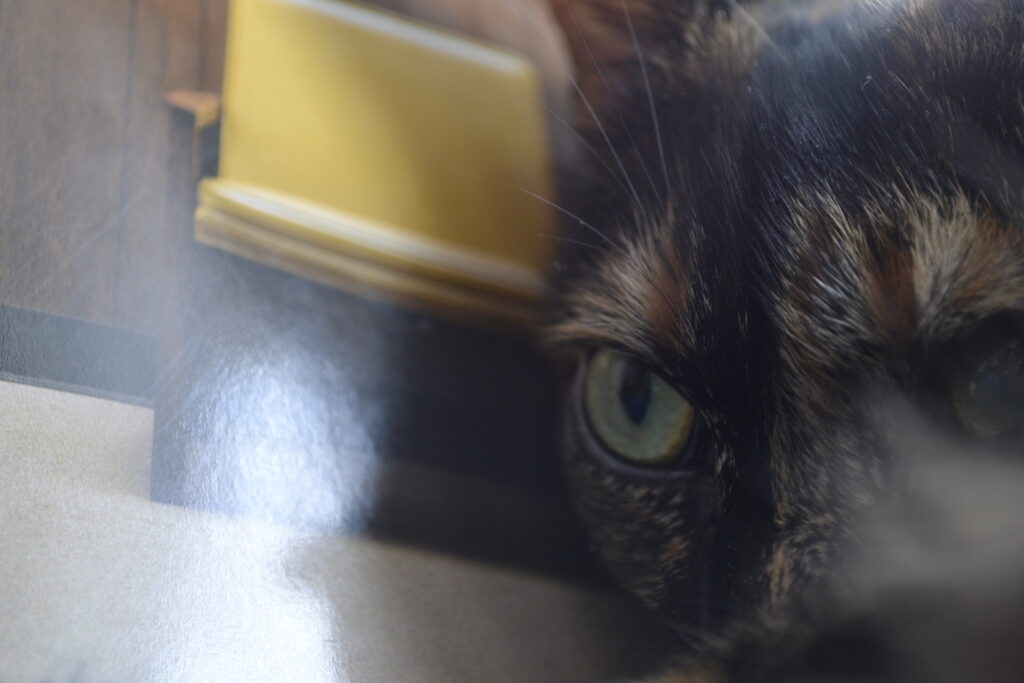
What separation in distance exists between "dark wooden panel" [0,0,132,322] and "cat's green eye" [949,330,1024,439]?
54cm

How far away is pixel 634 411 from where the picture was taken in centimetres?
65

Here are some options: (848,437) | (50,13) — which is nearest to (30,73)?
(50,13)

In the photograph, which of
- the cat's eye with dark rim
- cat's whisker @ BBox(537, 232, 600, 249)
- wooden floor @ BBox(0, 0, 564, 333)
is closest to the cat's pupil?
cat's whisker @ BBox(537, 232, 600, 249)

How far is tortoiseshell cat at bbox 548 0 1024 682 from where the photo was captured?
1.53 ft

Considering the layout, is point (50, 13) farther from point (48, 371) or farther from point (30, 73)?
point (48, 371)

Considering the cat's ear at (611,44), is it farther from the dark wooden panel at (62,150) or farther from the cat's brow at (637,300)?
the dark wooden panel at (62,150)

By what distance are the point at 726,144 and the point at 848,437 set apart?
8.7 inches

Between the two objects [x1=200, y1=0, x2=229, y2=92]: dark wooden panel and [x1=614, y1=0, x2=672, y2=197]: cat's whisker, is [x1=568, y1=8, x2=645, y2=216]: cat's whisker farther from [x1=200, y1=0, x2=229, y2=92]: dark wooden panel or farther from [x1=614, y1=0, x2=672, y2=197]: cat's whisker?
[x1=200, y1=0, x2=229, y2=92]: dark wooden panel

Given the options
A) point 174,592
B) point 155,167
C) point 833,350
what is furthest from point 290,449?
point 833,350

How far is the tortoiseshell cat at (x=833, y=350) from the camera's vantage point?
47 centimetres

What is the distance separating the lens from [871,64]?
54 centimetres

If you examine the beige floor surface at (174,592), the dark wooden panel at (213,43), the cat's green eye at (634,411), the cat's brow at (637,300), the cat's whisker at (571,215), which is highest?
the dark wooden panel at (213,43)

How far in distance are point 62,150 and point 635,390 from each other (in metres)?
0.45

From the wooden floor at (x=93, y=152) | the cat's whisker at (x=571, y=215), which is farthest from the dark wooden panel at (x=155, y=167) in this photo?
the cat's whisker at (x=571, y=215)
